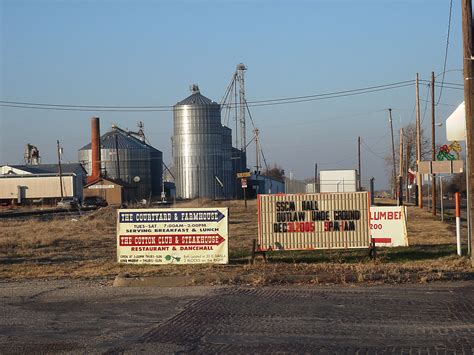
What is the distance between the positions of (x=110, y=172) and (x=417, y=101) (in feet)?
214

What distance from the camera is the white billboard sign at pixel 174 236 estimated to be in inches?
664

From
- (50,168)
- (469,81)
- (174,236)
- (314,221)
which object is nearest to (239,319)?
(174,236)

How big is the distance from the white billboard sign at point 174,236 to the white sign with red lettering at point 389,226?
6.58m

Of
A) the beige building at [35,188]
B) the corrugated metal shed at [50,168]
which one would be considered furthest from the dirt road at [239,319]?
the corrugated metal shed at [50,168]

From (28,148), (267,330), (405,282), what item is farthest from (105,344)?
(28,148)

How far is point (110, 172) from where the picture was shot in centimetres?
10800

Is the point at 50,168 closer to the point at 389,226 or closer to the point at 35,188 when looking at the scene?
the point at 35,188

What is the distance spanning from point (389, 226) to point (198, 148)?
66.7m

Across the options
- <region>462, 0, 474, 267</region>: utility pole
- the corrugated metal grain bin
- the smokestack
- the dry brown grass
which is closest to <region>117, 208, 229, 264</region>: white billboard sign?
the dry brown grass

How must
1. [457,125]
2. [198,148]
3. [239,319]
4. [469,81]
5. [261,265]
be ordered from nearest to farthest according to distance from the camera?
[239,319] → [469,81] → [261,265] → [457,125] → [198,148]

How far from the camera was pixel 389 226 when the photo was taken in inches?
854

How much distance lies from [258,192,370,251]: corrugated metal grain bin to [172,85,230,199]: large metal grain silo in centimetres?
6894

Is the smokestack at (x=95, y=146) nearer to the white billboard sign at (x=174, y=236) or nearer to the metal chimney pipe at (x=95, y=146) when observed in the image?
the metal chimney pipe at (x=95, y=146)

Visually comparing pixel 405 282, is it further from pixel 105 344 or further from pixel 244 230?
pixel 244 230
